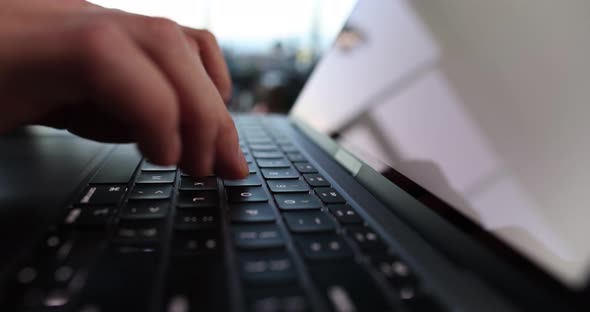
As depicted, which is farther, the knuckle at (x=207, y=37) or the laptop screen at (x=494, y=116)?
the knuckle at (x=207, y=37)

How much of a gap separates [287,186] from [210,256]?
129mm

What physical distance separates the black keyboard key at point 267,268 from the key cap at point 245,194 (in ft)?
0.27

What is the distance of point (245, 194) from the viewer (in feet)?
0.98

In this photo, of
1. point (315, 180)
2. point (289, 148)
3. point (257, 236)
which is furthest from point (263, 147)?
point (257, 236)

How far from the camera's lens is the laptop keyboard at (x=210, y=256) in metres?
0.17

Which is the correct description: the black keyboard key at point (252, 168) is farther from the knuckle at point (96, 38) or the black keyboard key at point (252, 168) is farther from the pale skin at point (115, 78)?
the knuckle at point (96, 38)

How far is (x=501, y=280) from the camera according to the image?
197 mm

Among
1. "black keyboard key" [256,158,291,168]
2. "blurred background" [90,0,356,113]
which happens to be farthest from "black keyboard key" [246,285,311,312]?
"blurred background" [90,0,356,113]

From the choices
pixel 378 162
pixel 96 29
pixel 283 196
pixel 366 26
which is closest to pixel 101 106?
pixel 96 29

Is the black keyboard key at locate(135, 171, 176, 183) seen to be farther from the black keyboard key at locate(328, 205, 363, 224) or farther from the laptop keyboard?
the black keyboard key at locate(328, 205, 363, 224)

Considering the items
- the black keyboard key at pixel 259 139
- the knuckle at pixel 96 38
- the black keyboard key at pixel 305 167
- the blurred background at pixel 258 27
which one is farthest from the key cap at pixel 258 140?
the blurred background at pixel 258 27

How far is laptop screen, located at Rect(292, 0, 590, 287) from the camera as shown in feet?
0.77

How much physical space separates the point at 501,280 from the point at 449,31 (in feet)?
0.95

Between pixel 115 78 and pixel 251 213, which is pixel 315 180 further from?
pixel 115 78
